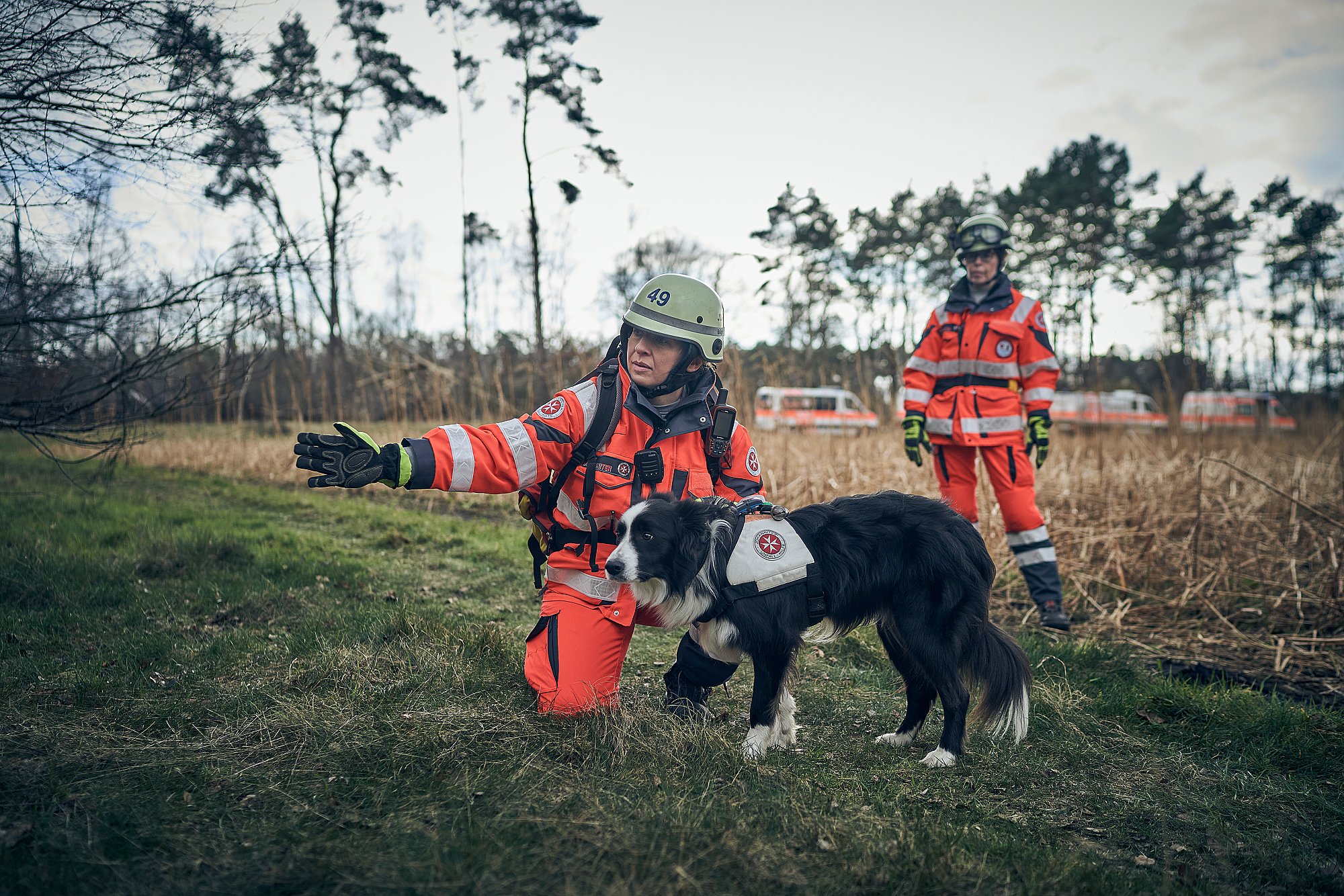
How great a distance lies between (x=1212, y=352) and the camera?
8.24 meters

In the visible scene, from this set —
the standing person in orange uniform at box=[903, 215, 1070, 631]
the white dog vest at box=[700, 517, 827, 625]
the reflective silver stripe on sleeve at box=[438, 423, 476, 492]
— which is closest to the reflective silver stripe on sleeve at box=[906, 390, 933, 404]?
the standing person in orange uniform at box=[903, 215, 1070, 631]

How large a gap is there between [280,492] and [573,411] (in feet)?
27.0

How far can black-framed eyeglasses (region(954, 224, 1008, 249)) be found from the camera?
490 cm

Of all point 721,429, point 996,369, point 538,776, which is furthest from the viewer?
point 996,369

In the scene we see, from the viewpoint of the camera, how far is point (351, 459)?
2.57 meters

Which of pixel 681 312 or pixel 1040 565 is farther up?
pixel 681 312

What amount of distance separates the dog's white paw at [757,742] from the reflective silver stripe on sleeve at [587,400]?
4.60 feet

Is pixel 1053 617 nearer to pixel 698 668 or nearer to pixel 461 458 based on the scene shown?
pixel 698 668

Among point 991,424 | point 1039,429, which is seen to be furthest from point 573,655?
point 1039,429

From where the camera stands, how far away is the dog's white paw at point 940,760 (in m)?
2.81

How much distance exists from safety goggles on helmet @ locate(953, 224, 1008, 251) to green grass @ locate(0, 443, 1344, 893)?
2617 mm

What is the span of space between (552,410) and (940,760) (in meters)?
2.10

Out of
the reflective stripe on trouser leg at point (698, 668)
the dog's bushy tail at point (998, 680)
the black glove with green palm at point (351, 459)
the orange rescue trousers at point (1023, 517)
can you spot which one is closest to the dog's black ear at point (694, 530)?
the reflective stripe on trouser leg at point (698, 668)

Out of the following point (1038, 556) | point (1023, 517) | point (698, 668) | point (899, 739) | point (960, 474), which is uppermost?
point (960, 474)
